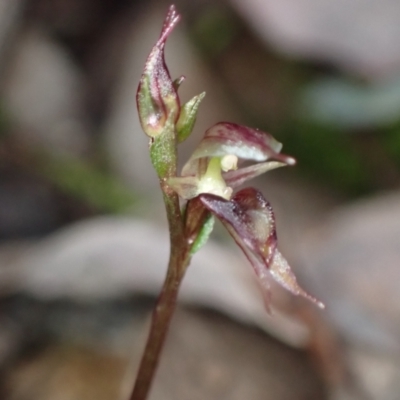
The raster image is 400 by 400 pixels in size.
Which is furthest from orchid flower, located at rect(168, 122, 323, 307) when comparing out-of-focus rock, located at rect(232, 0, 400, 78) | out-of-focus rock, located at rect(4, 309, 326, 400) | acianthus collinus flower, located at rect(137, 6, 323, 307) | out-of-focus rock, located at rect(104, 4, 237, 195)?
out-of-focus rock, located at rect(104, 4, 237, 195)

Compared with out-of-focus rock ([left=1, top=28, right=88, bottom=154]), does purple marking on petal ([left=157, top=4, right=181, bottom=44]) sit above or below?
above

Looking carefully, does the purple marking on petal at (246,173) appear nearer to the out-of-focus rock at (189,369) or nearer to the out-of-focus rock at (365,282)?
the out-of-focus rock at (189,369)

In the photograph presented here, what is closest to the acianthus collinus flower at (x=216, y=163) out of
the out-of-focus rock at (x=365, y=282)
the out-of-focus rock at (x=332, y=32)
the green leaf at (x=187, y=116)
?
A: the green leaf at (x=187, y=116)

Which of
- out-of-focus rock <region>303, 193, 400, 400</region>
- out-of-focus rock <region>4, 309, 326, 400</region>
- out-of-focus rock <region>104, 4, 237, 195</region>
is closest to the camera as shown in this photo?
out-of-focus rock <region>4, 309, 326, 400</region>

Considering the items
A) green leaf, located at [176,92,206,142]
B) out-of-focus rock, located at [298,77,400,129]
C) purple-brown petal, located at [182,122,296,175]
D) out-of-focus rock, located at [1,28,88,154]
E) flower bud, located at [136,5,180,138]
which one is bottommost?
out-of-focus rock, located at [298,77,400,129]

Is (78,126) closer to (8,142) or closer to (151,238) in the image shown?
(8,142)

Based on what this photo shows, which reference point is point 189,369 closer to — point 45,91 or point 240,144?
point 240,144

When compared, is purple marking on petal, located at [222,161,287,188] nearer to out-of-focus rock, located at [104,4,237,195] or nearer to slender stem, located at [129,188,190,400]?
slender stem, located at [129,188,190,400]
